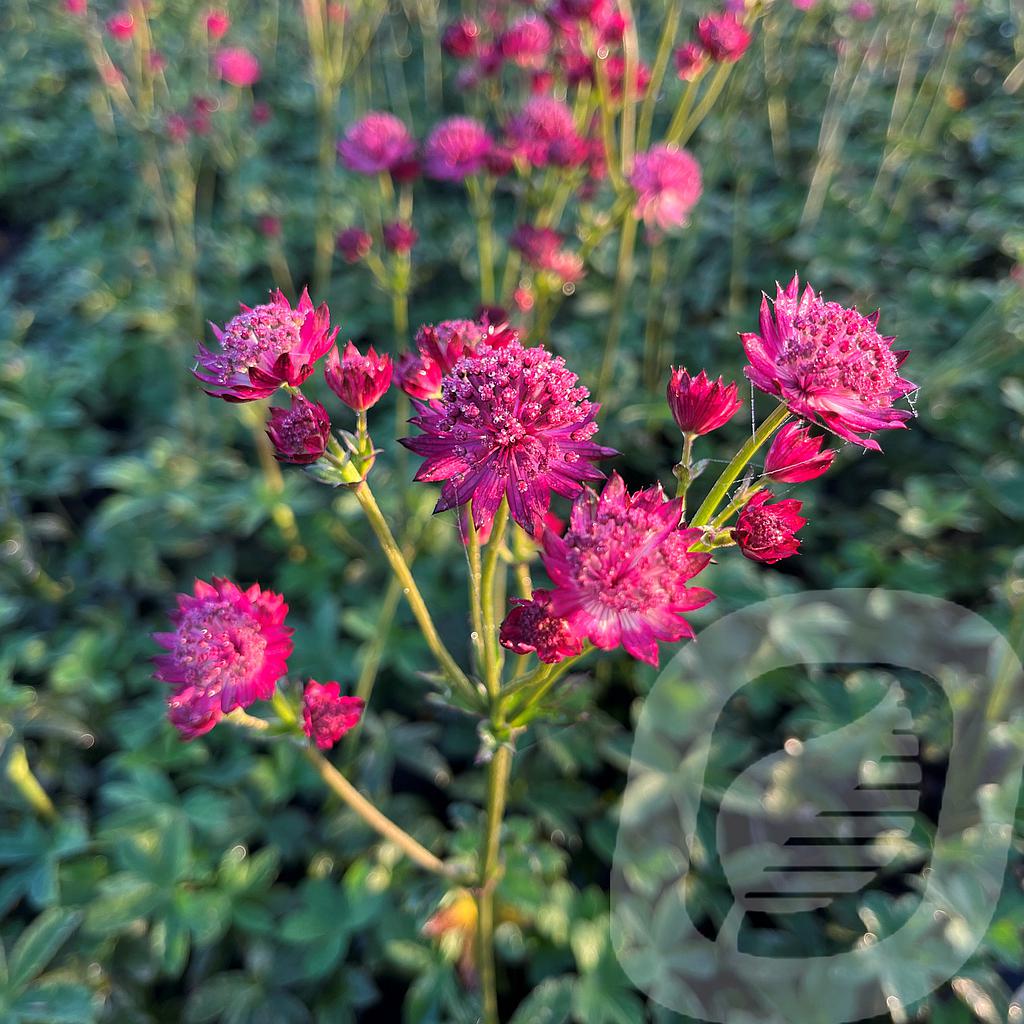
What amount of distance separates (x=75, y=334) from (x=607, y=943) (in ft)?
10.4

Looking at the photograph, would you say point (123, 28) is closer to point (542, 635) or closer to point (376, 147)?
point (376, 147)

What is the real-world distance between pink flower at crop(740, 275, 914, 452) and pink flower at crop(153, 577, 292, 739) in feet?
2.43

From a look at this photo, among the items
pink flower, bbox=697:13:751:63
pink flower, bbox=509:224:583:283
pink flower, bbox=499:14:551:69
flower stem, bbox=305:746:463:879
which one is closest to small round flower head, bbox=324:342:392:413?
flower stem, bbox=305:746:463:879

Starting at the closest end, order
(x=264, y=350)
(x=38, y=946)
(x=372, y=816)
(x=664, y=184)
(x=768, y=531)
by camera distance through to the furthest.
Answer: (x=768, y=531) → (x=264, y=350) → (x=372, y=816) → (x=38, y=946) → (x=664, y=184)

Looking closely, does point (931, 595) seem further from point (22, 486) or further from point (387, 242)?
point (22, 486)

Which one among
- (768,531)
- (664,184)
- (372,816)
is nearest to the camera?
(768,531)

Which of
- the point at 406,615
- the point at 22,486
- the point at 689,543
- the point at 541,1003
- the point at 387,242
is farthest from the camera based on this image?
the point at 22,486

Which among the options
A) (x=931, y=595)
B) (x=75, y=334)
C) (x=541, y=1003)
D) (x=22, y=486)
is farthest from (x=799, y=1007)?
(x=75, y=334)

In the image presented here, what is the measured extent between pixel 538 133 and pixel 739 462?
1312mm

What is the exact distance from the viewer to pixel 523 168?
1.86m

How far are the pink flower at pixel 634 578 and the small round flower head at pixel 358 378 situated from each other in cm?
30

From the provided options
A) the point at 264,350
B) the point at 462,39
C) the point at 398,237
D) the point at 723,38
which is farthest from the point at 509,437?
the point at 462,39

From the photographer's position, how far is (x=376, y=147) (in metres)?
2.06

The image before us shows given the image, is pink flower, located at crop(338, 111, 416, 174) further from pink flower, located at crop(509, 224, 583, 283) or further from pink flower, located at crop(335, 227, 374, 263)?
pink flower, located at crop(509, 224, 583, 283)
